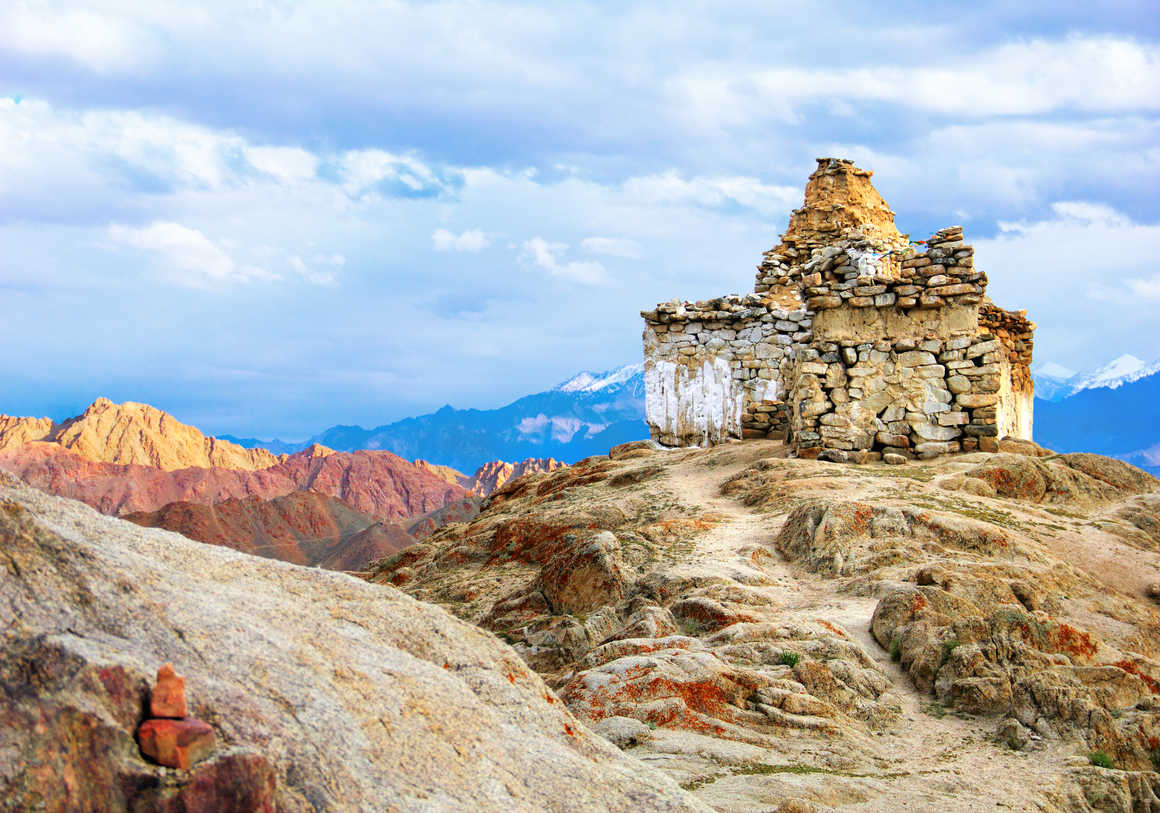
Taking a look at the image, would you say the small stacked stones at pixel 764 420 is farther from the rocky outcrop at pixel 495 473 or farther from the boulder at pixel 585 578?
the rocky outcrop at pixel 495 473

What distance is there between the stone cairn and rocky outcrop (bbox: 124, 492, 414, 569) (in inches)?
2454

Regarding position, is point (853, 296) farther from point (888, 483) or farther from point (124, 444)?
point (124, 444)

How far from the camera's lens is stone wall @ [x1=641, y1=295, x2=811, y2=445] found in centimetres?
2431

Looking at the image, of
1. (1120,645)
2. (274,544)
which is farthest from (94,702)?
(274,544)

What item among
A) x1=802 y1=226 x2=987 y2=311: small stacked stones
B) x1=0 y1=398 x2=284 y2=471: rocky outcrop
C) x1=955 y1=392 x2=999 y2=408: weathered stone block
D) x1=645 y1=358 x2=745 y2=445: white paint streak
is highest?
x1=0 y1=398 x2=284 y2=471: rocky outcrop

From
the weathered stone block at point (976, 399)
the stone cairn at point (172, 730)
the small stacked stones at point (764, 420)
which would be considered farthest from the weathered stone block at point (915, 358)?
the stone cairn at point (172, 730)

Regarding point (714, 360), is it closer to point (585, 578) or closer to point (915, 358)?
point (915, 358)

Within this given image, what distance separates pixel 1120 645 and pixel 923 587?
1.95 m

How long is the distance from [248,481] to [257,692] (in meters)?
99.7

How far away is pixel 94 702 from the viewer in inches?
118

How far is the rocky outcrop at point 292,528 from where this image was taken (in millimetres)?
67812

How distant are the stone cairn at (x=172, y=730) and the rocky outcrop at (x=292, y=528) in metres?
62.3

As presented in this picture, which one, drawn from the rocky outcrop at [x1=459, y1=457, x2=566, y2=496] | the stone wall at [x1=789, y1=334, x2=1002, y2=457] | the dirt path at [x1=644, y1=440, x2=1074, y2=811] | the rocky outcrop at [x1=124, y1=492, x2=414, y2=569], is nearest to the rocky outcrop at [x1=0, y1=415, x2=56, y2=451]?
the rocky outcrop at [x1=124, y1=492, x2=414, y2=569]

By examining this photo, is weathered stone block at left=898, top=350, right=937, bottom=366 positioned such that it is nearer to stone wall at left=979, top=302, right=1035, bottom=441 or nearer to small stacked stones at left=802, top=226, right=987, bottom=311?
small stacked stones at left=802, top=226, right=987, bottom=311
